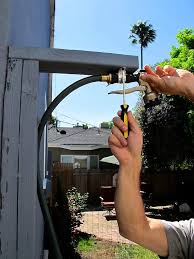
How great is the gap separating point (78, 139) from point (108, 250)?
19.6 m

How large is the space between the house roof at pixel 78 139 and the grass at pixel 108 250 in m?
16.9

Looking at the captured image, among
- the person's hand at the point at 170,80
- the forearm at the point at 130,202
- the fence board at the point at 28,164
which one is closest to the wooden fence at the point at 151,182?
the forearm at the point at 130,202

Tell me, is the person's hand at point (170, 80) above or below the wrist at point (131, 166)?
above

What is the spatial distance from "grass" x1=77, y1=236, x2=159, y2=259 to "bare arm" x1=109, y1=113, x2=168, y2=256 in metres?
7.03

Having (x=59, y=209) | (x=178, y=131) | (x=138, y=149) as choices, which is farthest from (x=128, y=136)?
(x=178, y=131)

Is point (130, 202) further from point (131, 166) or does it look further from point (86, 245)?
point (86, 245)

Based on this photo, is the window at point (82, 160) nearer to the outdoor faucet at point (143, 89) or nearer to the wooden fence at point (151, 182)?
the wooden fence at point (151, 182)

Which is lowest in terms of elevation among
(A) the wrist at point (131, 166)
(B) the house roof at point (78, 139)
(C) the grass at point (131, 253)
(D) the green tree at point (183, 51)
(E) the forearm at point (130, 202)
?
(C) the grass at point (131, 253)

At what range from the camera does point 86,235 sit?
1095cm

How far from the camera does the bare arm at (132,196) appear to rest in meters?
1.32

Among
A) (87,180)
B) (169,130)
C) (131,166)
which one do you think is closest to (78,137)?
(87,180)

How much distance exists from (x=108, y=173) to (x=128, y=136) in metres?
20.8

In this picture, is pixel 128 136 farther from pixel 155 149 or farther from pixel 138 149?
pixel 155 149

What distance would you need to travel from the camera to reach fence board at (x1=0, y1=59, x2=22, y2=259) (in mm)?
1200
